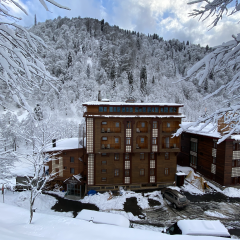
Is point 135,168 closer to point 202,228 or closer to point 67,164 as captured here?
point 67,164

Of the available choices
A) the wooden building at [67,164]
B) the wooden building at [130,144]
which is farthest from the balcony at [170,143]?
the wooden building at [67,164]

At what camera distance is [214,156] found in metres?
23.6

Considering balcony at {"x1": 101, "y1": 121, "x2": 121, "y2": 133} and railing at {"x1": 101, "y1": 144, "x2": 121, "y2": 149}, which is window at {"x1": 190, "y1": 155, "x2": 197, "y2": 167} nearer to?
railing at {"x1": 101, "y1": 144, "x2": 121, "y2": 149}

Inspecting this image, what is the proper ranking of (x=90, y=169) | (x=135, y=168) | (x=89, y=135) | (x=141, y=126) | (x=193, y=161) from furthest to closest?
(x=193, y=161) → (x=141, y=126) → (x=135, y=168) → (x=90, y=169) → (x=89, y=135)

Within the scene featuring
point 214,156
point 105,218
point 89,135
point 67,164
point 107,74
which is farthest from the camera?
point 107,74

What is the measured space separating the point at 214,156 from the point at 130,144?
45.1ft

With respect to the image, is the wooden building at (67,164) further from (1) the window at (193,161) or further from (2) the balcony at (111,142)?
(1) the window at (193,161)

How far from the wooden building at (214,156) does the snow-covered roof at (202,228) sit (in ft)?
37.8

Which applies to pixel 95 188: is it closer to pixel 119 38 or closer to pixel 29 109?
pixel 29 109

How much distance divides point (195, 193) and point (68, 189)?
17454 millimetres

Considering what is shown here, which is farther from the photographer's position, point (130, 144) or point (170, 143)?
point (170, 143)

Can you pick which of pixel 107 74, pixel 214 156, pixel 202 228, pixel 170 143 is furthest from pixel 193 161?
pixel 107 74

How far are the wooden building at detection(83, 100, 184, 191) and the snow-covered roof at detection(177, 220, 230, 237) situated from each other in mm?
11469

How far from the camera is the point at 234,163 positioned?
22.0 m
